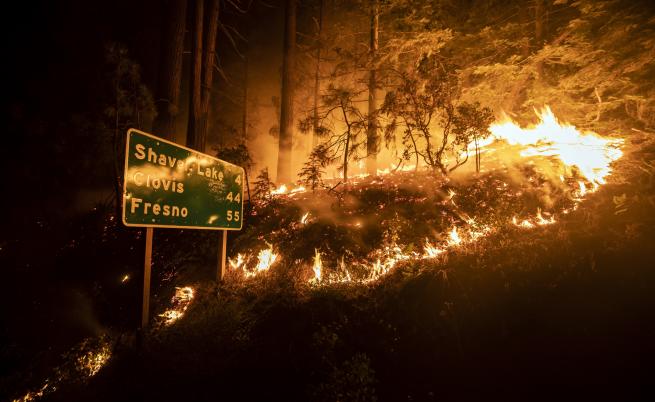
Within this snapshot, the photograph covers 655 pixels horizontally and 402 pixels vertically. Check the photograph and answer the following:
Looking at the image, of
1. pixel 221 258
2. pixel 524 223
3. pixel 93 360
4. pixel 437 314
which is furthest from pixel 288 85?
pixel 93 360

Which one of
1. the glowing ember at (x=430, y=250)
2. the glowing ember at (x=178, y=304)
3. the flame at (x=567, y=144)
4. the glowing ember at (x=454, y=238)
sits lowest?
the glowing ember at (x=178, y=304)

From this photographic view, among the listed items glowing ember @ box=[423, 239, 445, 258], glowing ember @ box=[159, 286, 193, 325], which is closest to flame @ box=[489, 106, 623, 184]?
glowing ember @ box=[423, 239, 445, 258]

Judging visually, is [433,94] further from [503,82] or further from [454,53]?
[454,53]

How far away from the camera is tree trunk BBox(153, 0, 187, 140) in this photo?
10023mm

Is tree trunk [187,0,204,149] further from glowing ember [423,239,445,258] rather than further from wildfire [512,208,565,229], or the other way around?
wildfire [512,208,565,229]

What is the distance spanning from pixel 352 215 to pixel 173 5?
833 cm

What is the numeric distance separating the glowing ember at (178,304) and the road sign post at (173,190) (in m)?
0.68

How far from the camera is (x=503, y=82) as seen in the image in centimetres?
1195

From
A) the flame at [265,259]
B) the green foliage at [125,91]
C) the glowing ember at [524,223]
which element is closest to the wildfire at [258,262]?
the flame at [265,259]

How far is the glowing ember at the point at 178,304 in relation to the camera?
6031 millimetres

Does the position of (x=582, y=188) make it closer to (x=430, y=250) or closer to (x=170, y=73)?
(x=430, y=250)

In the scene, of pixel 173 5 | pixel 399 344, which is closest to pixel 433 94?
pixel 399 344

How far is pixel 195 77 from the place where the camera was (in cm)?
1124

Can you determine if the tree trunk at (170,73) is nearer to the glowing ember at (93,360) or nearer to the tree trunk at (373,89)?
the tree trunk at (373,89)
